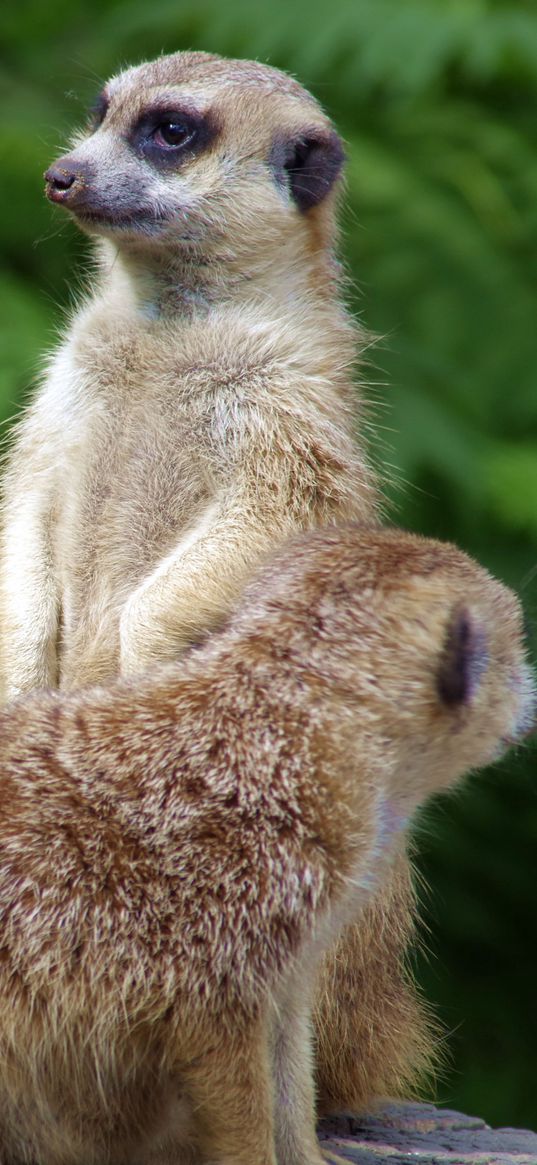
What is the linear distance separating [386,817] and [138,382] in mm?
1214

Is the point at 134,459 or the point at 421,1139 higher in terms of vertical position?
the point at 134,459

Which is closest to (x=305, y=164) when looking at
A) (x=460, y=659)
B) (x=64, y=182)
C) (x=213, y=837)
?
(x=64, y=182)

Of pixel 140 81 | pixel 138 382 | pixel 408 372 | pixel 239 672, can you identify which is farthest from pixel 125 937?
pixel 408 372

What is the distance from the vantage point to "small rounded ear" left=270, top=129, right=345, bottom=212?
3477 mm

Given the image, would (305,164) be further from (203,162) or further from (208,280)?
(208,280)

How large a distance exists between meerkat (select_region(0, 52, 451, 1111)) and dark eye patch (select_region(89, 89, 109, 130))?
0.5 inches

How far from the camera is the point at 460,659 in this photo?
8.11ft

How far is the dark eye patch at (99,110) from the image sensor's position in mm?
3566

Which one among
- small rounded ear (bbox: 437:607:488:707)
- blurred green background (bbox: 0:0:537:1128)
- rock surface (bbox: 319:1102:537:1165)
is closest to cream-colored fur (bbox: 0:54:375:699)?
small rounded ear (bbox: 437:607:488:707)

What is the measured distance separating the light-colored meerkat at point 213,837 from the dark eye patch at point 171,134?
48.0 inches

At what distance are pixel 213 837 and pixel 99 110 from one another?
78.5 inches

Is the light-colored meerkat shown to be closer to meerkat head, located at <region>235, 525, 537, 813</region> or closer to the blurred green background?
meerkat head, located at <region>235, 525, 537, 813</region>

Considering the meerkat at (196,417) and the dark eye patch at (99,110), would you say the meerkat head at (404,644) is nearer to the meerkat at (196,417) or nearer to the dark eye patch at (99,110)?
the meerkat at (196,417)

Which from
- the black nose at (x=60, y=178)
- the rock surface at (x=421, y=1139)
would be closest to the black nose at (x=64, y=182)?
the black nose at (x=60, y=178)
